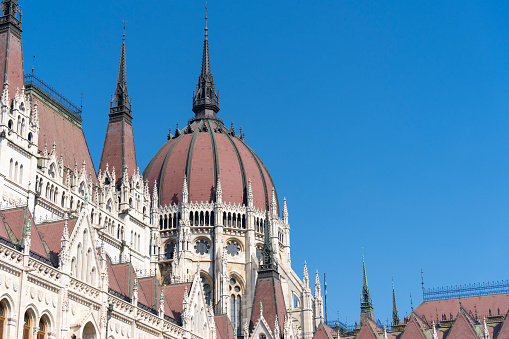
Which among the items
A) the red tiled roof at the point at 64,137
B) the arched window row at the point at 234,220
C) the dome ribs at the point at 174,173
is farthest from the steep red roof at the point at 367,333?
the red tiled roof at the point at 64,137

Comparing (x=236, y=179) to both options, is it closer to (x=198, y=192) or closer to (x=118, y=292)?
(x=198, y=192)

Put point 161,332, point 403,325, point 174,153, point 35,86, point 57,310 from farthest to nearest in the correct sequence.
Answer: point 174,153, point 403,325, point 35,86, point 161,332, point 57,310

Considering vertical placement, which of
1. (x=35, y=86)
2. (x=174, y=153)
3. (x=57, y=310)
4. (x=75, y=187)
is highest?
(x=174, y=153)

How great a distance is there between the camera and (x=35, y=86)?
62.2 m

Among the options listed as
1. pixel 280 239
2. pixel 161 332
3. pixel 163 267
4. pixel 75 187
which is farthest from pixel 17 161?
pixel 280 239

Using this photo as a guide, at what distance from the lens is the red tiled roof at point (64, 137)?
62219mm

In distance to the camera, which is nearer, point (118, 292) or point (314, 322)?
point (118, 292)

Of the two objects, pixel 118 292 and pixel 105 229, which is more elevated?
pixel 105 229

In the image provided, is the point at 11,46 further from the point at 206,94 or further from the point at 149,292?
the point at 206,94

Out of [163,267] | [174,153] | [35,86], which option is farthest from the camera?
[174,153]

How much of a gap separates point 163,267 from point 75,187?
1262 inches

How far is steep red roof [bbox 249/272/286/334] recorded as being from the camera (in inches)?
3147

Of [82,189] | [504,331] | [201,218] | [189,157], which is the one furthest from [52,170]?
[504,331]

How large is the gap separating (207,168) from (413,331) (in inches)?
1215
